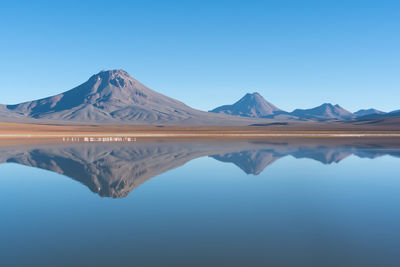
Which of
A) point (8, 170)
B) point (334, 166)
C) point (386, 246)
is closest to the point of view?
point (386, 246)

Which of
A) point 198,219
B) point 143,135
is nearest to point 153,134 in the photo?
point 143,135

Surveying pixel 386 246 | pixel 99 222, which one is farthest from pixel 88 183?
pixel 386 246

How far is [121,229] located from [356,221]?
7.21 metres

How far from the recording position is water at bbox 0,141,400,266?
7738 millimetres

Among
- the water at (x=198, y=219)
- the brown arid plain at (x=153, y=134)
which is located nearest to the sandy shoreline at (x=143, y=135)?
the brown arid plain at (x=153, y=134)

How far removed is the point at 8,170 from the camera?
833 inches

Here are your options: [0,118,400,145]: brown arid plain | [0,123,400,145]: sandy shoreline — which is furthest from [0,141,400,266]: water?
[0,123,400,145]: sandy shoreline

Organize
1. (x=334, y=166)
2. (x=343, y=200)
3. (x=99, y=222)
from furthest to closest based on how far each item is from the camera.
→ (x=334, y=166)
(x=343, y=200)
(x=99, y=222)

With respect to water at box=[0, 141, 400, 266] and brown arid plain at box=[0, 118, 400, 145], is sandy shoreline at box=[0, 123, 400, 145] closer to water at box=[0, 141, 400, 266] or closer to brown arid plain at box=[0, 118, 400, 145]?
brown arid plain at box=[0, 118, 400, 145]

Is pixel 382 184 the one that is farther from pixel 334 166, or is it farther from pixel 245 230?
pixel 245 230

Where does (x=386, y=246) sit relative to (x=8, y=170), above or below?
below

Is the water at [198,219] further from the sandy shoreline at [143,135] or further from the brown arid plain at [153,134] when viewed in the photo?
the sandy shoreline at [143,135]

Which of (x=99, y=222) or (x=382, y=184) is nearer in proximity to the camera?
(x=99, y=222)

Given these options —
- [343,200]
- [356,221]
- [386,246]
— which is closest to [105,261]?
[386,246]
